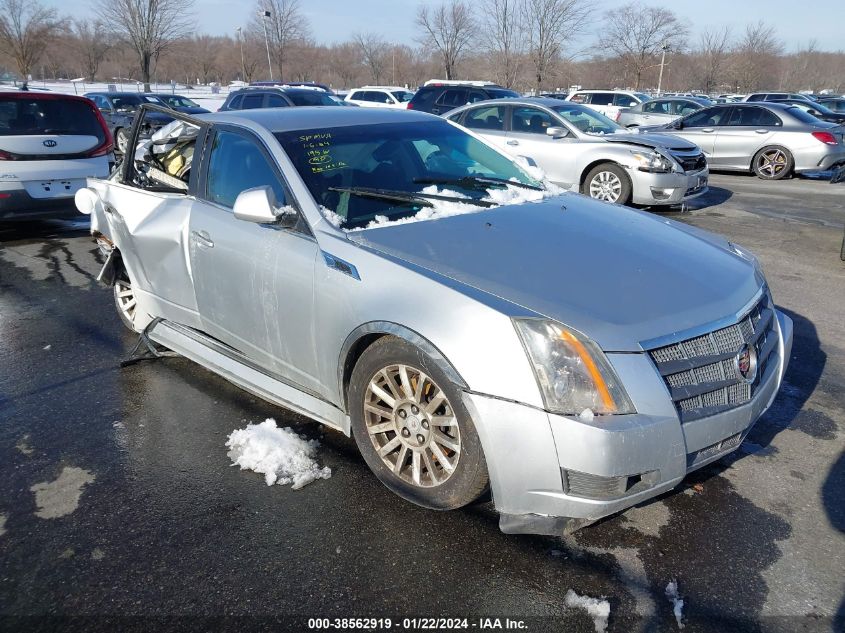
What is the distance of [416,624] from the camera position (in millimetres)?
2383

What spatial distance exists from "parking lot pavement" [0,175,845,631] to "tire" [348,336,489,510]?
0.59ft

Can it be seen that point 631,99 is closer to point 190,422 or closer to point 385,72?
point 190,422

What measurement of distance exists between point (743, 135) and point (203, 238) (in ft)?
44.9

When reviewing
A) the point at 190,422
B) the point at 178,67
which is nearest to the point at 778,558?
the point at 190,422

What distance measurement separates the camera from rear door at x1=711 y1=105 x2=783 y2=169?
554 inches

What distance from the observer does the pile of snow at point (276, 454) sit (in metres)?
3.28

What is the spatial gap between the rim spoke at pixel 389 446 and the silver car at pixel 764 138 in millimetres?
12389

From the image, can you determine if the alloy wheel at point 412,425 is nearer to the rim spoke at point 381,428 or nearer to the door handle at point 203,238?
the rim spoke at point 381,428

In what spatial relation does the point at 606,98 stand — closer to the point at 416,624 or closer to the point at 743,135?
the point at 743,135

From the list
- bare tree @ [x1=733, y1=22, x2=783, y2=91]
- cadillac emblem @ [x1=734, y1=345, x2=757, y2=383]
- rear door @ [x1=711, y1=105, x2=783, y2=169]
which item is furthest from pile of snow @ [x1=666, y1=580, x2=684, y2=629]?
bare tree @ [x1=733, y1=22, x2=783, y2=91]

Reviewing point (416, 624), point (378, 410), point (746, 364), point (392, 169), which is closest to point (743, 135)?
point (392, 169)

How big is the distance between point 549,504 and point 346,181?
200 centimetres

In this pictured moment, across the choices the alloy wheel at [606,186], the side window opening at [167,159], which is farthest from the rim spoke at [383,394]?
the alloy wheel at [606,186]

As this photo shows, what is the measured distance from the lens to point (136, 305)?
4.86 metres
